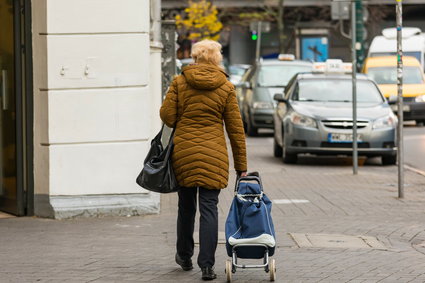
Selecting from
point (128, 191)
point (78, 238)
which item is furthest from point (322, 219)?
point (78, 238)

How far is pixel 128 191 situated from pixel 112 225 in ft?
2.58

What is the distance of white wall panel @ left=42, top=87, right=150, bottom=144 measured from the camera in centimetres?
1164

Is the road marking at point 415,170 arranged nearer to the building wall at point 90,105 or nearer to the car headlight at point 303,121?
the car headlight at point 303,121

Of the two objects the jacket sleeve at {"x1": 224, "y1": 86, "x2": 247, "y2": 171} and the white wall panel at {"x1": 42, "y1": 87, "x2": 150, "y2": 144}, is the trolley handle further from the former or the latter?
the white wall panel at {"x1": 42, "y1": 87, "x2": 150, "y2": 144}

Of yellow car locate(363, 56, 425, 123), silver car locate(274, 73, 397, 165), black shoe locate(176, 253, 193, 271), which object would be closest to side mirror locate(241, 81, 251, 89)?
yellow car locate(363, 56, 425, 123)

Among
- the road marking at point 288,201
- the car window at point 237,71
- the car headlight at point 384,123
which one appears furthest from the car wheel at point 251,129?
the car window at point 237,71

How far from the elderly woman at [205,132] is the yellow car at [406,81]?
837 inches

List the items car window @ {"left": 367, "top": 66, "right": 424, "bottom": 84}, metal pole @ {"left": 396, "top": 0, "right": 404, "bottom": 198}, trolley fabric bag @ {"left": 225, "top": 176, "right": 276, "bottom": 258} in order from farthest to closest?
1. car window @ {"left": 367, "top": 66, "right": 424, "bottom": 84}
2. metal pole @ {"left": 396, "top": 0, "right": 404, "bottom": 198}
3. trolley fabric bag @ {"left": 225, "top": 176, "right": 276, "bottom": 258}

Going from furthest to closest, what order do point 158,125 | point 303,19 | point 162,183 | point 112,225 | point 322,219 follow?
1. point 303,19
2. point 158,125
3. point 322,219
4. point 112,225
5. point 162,183

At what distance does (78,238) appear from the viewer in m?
10.3

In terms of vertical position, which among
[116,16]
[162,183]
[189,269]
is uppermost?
[116,16]

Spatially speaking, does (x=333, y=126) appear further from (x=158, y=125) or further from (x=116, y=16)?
(x=116, y=16)

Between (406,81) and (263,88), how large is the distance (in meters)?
5.87

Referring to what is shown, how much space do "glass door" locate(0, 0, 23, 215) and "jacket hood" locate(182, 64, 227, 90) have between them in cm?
387
